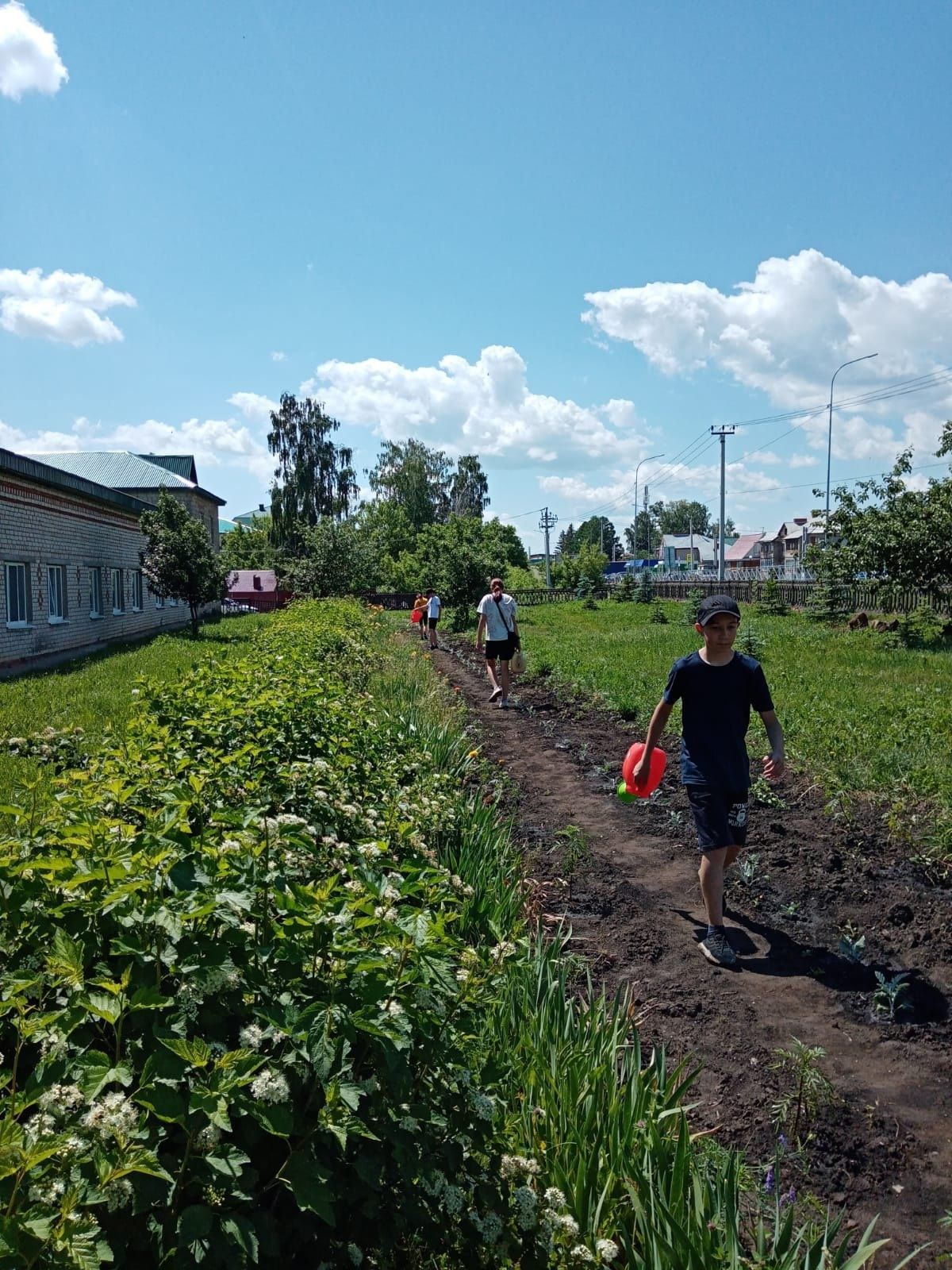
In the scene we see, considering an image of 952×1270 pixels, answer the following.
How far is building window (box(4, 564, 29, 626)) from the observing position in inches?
711

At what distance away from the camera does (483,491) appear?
70.4 meters

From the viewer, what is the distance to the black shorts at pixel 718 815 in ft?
14.8

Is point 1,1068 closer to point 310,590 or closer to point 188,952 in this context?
point 188,952

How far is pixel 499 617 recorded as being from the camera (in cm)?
1209

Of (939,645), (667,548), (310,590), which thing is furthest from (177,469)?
(667,548)

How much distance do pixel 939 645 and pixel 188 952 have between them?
20166mm

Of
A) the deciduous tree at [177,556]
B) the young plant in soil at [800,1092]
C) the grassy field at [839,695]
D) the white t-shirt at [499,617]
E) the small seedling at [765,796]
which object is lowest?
the young plant in soil at [800,1092]

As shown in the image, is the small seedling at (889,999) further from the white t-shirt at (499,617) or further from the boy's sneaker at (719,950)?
the white t-shirt at (499,617)

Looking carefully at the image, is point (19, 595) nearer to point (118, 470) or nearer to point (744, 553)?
point (118, 470)

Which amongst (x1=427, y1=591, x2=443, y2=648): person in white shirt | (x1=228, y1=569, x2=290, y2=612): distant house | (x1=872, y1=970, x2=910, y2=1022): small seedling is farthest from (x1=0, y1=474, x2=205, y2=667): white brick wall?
(x1=228, y1=569, x2=290, y2=612): distant house

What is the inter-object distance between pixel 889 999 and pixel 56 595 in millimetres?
20802

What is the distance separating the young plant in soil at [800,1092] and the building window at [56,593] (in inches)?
772

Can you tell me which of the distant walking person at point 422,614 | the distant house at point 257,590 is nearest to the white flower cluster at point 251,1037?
the distant walking person at point 422,614

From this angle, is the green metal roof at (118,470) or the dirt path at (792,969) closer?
the dirt path at (792,969)
